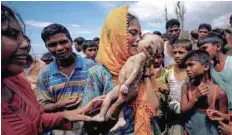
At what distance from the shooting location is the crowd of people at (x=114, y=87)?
4.55 feet

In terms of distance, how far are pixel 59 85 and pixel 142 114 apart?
2.83 feet

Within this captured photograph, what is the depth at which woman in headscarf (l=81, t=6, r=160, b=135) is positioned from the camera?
6.30ft

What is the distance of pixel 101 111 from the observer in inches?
75.4

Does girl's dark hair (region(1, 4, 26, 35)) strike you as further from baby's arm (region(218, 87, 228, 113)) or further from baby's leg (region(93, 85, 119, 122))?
baby's arm (region(218, 87, 228, 113))

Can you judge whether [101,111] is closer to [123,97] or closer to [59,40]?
[123,97]

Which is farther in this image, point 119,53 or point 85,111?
point 119,53

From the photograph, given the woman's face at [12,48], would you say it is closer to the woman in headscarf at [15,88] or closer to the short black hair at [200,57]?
the woman in headscarf at [15,88]

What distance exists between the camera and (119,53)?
2021 millimetres

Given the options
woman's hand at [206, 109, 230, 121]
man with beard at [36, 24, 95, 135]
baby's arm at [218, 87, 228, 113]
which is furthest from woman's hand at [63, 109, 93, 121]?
baby's arm at [218, 87, 228, 113]

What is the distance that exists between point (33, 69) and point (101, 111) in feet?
8.63

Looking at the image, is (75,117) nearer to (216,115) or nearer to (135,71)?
(135,71)

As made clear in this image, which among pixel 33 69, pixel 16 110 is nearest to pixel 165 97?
pixel 16 110

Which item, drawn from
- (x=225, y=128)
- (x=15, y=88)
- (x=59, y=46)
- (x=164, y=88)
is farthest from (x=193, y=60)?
(x=15, y=88)

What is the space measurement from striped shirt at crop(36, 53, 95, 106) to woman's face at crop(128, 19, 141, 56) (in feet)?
2.08
